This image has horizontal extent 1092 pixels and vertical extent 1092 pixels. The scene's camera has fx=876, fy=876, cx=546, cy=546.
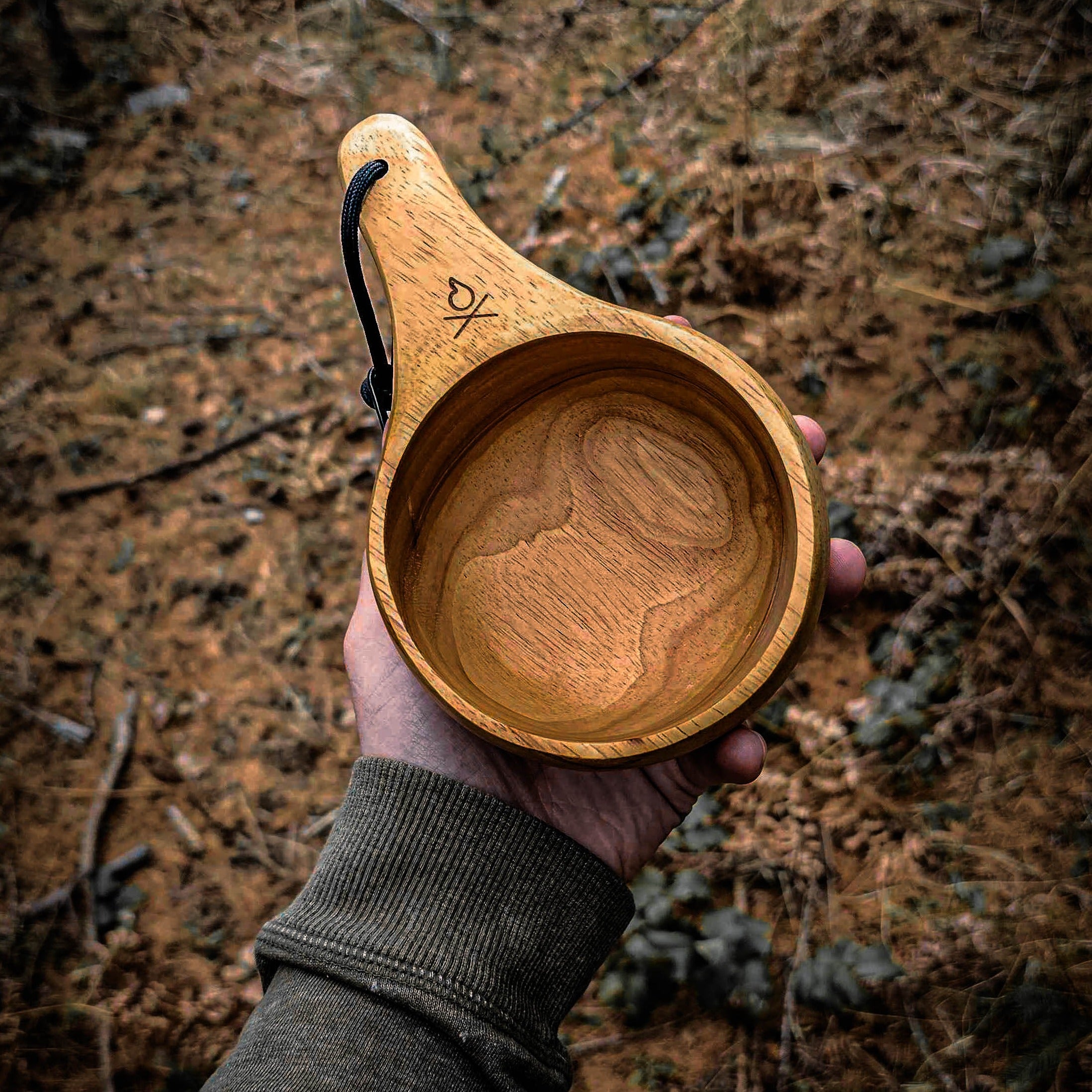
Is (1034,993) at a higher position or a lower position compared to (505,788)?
lower

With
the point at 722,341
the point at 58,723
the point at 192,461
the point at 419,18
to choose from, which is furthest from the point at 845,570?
the point at 419,18

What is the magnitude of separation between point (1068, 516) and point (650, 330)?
1.06 m

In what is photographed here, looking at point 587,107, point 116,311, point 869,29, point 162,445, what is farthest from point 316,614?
point 869,29

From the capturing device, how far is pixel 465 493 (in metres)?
1.34

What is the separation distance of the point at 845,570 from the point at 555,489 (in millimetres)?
473

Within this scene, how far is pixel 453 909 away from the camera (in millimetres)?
1220

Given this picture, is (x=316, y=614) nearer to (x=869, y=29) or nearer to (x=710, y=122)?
(x=710, y=122)

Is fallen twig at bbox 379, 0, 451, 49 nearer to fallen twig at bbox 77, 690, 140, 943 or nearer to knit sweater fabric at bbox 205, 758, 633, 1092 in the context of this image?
fallen twig at bbox 77, 690, 140, 943

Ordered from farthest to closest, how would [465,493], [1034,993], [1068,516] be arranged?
[1068,516]
[1034,993]
[465,493]

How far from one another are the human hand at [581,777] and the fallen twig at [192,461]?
1009 mm

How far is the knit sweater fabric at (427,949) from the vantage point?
3.65 feet

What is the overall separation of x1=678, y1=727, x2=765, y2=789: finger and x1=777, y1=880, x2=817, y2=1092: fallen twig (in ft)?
1.52

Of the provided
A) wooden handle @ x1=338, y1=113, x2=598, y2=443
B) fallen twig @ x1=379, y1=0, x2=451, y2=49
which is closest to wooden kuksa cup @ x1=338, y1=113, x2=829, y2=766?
wooden handle @ x1=338, y1=113, x2=598, y2=443

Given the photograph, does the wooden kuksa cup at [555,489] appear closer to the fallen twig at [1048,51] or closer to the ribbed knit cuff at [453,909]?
the ribbed knit cuff at [453,909]
